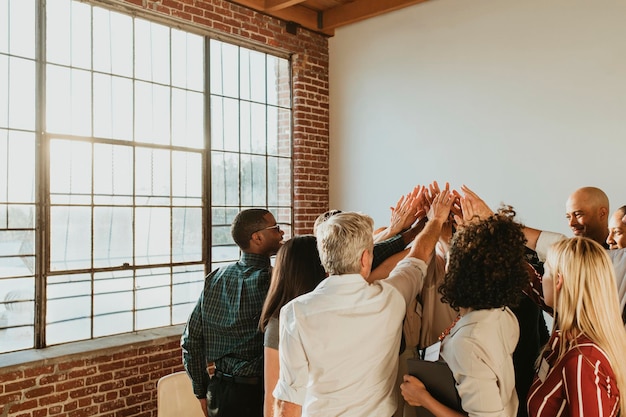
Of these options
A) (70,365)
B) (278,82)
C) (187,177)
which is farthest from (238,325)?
(278,82)

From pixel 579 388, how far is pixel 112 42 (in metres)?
4.18

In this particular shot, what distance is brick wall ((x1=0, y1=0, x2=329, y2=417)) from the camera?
3697 millimetres

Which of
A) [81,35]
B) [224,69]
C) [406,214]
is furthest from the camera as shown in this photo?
[224,69]

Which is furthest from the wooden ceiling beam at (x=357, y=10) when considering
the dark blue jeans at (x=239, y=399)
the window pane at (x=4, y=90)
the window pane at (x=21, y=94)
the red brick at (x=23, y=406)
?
the red brick at (x=23, y=406)

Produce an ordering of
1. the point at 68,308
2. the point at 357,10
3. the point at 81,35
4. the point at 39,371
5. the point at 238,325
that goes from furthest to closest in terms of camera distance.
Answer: the point at 357,10, the point at 81,35, the point at 68,308, the point at 39,371, the point at 238,325

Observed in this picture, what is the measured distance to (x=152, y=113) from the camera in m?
4.63

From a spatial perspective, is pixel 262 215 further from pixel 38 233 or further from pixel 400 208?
pixel 38 233

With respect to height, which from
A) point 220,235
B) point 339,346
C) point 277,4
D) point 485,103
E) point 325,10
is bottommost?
point 339,346

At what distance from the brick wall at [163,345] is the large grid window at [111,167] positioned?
0.27m

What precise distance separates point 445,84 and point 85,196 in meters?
3.39

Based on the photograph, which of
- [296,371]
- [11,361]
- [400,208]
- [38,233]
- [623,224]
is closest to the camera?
[296,371]

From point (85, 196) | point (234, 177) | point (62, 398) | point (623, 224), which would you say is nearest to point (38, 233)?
point (85, 196)

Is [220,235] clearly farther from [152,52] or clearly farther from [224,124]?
[152,52]

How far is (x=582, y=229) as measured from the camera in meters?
3.00
